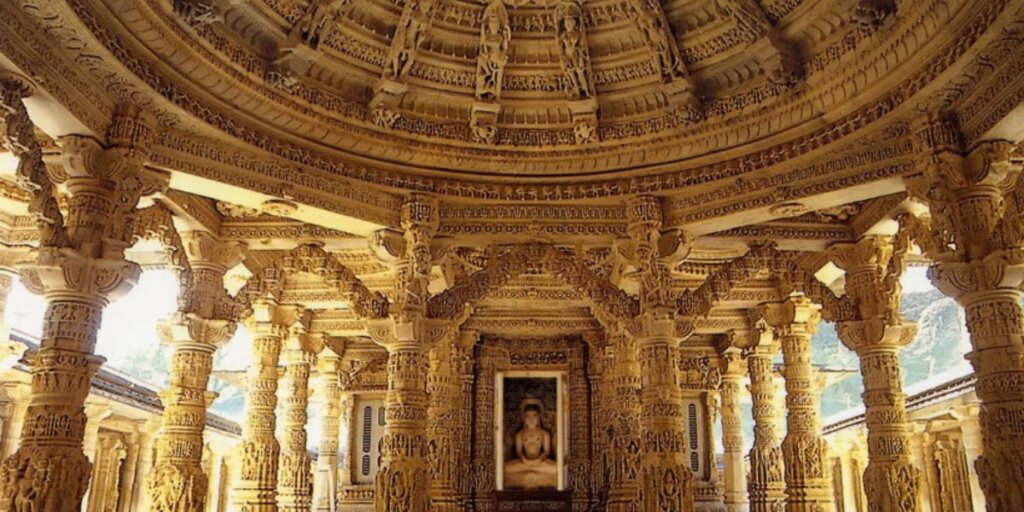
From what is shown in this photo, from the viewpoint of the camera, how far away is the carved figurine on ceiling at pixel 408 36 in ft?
32.1

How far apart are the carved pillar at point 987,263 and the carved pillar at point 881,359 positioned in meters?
2.62

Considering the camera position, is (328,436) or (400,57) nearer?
(400,57)

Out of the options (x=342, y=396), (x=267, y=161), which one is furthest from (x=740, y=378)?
Answer: (x=267, y=161)

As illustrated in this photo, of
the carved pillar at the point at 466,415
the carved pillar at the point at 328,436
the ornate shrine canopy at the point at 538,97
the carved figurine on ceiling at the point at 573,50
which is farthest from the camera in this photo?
the carved pillar at the point at 328,436

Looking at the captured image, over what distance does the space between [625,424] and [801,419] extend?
276 centimetres

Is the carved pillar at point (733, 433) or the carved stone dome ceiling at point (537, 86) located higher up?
the carved stone dome ceiling at point (537, 86)

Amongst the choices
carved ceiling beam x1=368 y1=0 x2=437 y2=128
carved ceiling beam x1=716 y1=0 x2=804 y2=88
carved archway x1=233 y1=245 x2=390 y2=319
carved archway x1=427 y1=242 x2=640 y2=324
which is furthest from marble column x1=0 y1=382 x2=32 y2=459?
carved ceiling beam x1=716 y1=0 x2=804 y2=88

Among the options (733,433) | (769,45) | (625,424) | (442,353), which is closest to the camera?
(769,45)

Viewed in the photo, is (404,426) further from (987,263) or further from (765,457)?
(765,457)

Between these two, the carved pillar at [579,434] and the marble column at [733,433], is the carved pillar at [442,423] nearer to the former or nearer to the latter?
the carved pillar at [579,434]

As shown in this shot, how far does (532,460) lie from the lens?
17.5 m

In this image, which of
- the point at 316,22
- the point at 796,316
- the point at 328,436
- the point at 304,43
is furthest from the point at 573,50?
the point at 328,436

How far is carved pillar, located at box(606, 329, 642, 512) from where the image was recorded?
1336cm

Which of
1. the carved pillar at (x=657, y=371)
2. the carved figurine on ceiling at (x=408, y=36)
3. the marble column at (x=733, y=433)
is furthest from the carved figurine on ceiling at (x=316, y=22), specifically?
the marble column at (x=733, y=433)
